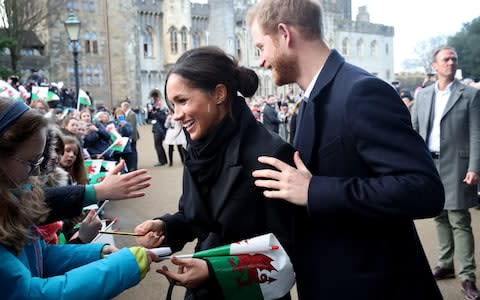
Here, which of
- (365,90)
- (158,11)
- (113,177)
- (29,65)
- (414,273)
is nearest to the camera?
(365,90)

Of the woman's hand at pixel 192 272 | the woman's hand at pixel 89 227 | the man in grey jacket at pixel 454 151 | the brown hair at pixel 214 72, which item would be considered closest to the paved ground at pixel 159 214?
the man in grey jacket at pixel 454 151

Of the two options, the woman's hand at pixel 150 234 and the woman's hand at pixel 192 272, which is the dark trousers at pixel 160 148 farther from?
the woman's hand at pixel 192 272

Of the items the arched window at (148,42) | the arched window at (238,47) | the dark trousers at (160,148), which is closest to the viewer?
the dark trousers at (160,148)

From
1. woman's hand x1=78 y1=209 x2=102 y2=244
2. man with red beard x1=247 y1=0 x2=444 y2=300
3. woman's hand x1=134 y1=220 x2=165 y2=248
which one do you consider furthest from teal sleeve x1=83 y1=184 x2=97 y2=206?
man with red beard x1=247 y1=0 x2=444 y2=300

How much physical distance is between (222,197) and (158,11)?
45.5m

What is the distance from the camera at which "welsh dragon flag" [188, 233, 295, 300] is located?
179 centimetres

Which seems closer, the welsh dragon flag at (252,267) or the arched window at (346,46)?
the welsh dragon flag at (252,267)

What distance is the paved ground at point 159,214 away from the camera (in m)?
4.80

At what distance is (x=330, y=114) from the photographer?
1.71 m

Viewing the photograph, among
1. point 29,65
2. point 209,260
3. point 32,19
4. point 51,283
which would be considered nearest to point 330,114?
point 209,260

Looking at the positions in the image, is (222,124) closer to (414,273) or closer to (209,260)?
(209,260)

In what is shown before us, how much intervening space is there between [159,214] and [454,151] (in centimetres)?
503

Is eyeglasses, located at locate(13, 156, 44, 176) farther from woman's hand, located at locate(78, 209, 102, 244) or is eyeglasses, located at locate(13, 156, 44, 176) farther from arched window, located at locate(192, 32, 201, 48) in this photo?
arched window, located at locate(192, 32, 201, 48)

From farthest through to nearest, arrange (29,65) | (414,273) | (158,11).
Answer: (158,11), (29,65), (414,273)
